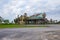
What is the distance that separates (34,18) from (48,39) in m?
32.1

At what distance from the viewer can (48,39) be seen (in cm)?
1148

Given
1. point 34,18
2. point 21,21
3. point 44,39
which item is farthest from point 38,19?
point 44,39

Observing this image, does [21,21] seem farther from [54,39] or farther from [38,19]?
[54,39]

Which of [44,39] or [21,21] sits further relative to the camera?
[21,21]

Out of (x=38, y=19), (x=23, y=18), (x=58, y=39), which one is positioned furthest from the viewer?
(x=38, y=19)

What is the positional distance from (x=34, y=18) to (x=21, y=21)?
23.9 feet

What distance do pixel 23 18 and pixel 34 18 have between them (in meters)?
7.67

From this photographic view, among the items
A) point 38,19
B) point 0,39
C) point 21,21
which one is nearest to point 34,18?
point 38,19

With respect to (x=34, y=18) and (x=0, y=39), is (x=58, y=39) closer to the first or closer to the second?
(x=0, y=39)

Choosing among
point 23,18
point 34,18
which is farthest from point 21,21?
point 34,18

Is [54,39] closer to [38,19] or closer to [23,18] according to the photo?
[23,18]

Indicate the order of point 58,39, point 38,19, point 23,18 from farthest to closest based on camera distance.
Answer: point 38,19
point 23,18
point 58,39

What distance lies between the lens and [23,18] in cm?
3634

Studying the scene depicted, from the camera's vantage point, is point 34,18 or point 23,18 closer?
point 23,18
